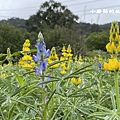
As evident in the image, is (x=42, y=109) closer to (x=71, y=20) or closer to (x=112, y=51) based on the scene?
(x=112, y=51)

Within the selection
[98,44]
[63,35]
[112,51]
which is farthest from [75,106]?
[98,44]

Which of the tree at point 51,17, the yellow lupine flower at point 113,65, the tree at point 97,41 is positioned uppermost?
the tree at point 51,17

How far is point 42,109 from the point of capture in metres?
1.04

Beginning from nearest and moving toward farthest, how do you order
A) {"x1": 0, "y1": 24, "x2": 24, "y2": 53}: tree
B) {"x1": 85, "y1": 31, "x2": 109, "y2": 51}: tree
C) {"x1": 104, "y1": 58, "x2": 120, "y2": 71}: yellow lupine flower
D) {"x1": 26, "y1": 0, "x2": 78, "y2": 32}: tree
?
1. {"x1": 104, "y1": 58, "x2": 120, "y2": 71}: yellow lupine flower
2. {"x1": 0, "y1": 24, "x2": 24, "y2": 53}: tree
3. {"x1": 85, "y1": 31, "x2": 109, "y2": 51}: tree
4. {"x1": 26, "y1": 0, "x2": 78, "y2": 32}: tree

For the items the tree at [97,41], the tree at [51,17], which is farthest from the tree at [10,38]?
the tree at [51,17]

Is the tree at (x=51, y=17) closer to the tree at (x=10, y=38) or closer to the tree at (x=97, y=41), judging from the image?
the tree at (x=97, y=41)

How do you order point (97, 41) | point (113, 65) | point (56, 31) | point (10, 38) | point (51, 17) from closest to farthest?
point (113, 65) < point (10, 38) < point (56, 31) < point (97, 41) < point (51, 17)

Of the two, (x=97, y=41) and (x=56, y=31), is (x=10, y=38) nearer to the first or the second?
(x=56, y=31)

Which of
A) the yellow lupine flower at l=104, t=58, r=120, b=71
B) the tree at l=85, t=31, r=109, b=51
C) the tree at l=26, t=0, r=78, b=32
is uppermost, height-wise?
the tree at l=26, t=0, r=78, b=32

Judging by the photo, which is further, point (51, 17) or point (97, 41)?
point (51, 17)

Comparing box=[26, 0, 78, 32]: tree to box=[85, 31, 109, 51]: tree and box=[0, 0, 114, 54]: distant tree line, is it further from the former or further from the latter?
box=[85, 31, 109, 51]: tree

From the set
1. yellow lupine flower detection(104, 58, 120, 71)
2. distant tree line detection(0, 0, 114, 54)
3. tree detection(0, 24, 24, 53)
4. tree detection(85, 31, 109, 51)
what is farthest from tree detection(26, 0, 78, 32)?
yellow lupine flower detection(104, 58, 120, 71)

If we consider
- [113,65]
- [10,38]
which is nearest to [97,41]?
[10,38]

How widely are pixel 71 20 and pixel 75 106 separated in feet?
101
